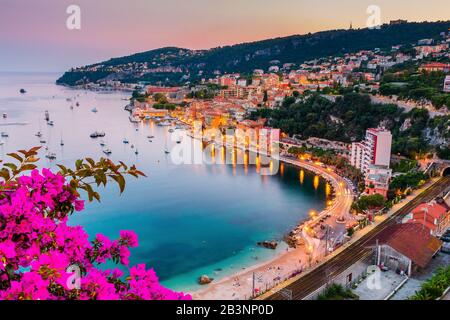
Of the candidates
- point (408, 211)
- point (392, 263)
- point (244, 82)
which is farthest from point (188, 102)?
point (392, 263)

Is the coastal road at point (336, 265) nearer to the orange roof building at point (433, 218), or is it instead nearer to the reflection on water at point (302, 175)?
the orange roof building at point (433, 218)

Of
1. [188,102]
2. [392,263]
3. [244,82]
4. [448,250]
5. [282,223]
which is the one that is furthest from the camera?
[244,82]

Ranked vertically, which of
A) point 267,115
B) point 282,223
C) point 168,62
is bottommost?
point 282,223

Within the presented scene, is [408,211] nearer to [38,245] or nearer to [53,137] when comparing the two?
[38,245]

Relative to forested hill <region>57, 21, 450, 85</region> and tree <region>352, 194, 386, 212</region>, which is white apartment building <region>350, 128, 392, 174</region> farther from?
forested hill <region>57, 21, 450, 85</region>

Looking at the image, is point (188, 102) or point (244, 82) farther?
point (244, 82)

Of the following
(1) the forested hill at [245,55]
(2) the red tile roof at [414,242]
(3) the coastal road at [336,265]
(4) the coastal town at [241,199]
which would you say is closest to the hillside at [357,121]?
(4) the coastal town at [241,199]
